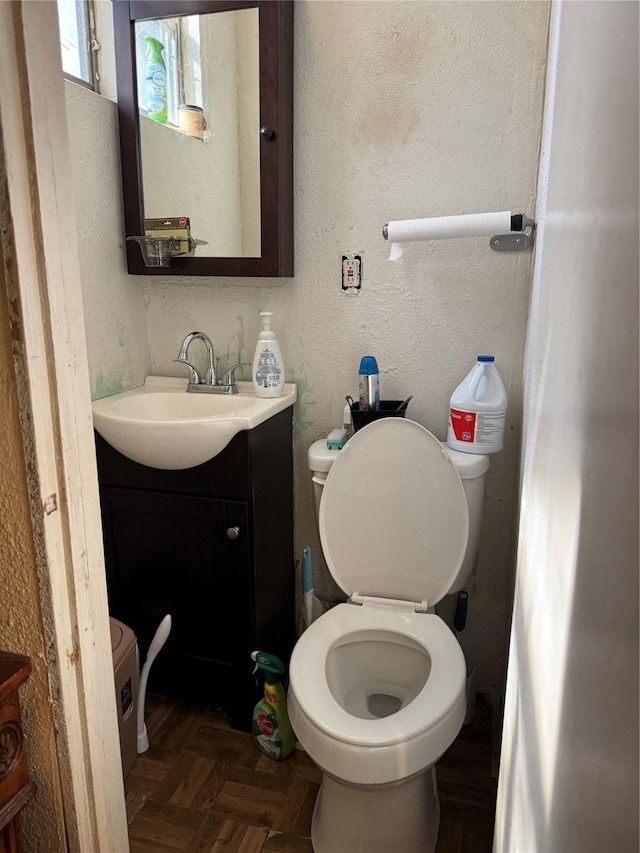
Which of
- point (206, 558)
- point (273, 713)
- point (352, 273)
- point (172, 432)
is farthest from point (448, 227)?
point (273, 713)

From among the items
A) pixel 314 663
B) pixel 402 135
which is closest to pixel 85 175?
pixel 402 135

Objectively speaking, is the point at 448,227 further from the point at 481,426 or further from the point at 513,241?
the point at 481,426

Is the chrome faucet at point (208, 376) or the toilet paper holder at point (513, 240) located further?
the chrome faucet at point (208, 376)

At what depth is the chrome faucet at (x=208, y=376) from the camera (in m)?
1.75

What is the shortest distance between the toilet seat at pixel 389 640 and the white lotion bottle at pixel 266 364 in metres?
0.63

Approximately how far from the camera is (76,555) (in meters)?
0.71

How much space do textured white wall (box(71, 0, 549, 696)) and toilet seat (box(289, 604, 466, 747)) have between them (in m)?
0.39

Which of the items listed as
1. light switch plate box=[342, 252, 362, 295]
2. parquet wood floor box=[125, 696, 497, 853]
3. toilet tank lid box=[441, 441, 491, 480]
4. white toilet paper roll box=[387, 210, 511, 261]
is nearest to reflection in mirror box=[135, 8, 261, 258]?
light switch plate box=[342, 252, 362, 295]

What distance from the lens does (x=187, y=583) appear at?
1.65m

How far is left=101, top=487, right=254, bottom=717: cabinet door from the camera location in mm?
1586

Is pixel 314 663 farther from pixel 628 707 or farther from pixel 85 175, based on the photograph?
pixel 85 175

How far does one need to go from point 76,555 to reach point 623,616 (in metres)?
0.59

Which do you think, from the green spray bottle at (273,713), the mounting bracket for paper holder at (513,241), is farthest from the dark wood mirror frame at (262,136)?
the green spray bottle at (273,713)

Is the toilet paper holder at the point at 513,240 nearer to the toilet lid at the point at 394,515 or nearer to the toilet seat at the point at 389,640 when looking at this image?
the toilet lid at the point at 394,515
